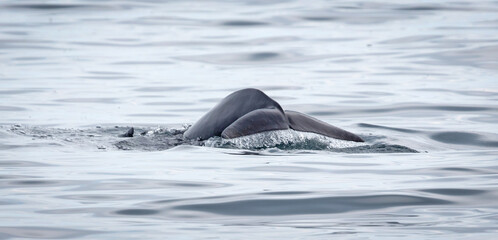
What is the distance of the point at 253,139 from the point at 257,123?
0.53 feet

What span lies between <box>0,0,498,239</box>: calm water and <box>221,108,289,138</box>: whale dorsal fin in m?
0.24

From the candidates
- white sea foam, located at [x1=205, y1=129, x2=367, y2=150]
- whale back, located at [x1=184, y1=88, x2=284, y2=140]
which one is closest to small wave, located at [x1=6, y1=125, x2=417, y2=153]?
white sea foam, located at [x1=205, y1=129, x2=367, y2=150]

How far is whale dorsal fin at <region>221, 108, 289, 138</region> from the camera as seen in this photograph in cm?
900

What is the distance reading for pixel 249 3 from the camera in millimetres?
32438

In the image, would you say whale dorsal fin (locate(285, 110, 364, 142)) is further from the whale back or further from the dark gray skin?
the whale back

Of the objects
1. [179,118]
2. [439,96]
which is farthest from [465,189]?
[439,96]

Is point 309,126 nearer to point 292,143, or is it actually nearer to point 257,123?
point 292,143

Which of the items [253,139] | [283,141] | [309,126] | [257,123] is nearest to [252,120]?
[257,123]

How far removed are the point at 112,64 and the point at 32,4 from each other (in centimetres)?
1075

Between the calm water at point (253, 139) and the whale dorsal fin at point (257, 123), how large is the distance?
0.24 meters

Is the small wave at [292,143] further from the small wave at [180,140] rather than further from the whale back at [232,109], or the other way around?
the whale back at [232,109]

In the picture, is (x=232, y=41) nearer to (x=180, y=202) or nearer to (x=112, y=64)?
(x=112, y=64)

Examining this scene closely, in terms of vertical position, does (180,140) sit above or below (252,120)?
below

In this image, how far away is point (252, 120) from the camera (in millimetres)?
9055
